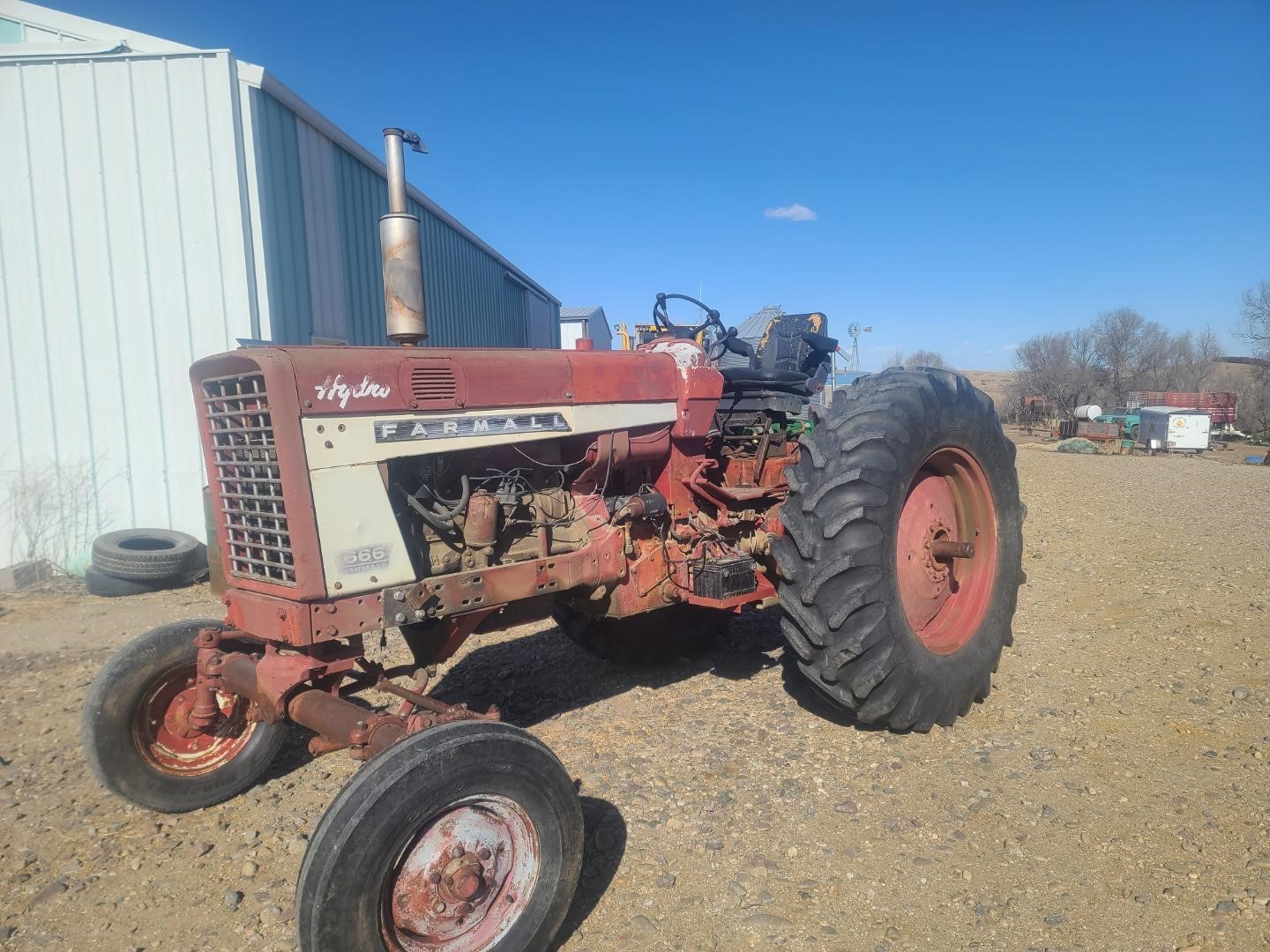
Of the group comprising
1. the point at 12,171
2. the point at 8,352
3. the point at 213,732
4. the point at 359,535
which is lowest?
the point at 213,732

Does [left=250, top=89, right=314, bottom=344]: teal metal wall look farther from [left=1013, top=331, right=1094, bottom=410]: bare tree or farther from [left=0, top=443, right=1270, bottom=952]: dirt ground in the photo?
[left=1013, top=331, right=1094, bottom=410]: bare tree

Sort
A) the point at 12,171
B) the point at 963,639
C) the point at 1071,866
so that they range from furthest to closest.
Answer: the point at 12,171
the point at 963,639
the point at 1071,866

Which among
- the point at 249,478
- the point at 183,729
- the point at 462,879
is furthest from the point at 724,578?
the point at 183,729

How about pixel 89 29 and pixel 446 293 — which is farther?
pixel 446 293

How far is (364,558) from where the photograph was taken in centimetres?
263

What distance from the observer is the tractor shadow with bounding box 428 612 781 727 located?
4125 millimetres

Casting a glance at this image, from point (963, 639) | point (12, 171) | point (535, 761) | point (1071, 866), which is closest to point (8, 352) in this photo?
point (12, 171)

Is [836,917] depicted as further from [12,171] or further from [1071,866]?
[12,171]

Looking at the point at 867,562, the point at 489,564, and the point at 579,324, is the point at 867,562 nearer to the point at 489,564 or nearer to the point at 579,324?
the point at 489,564

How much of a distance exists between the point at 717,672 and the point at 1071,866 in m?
2.10

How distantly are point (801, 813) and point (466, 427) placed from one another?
1.90 metres

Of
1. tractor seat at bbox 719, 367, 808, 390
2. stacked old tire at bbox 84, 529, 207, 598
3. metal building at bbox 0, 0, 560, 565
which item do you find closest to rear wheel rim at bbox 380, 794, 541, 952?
tractor seat at bbox 719, 367, 808, 390

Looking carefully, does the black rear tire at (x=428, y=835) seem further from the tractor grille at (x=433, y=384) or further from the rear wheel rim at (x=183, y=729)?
the rear wheel rim at (x=183, y=729)

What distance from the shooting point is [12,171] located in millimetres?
7121
